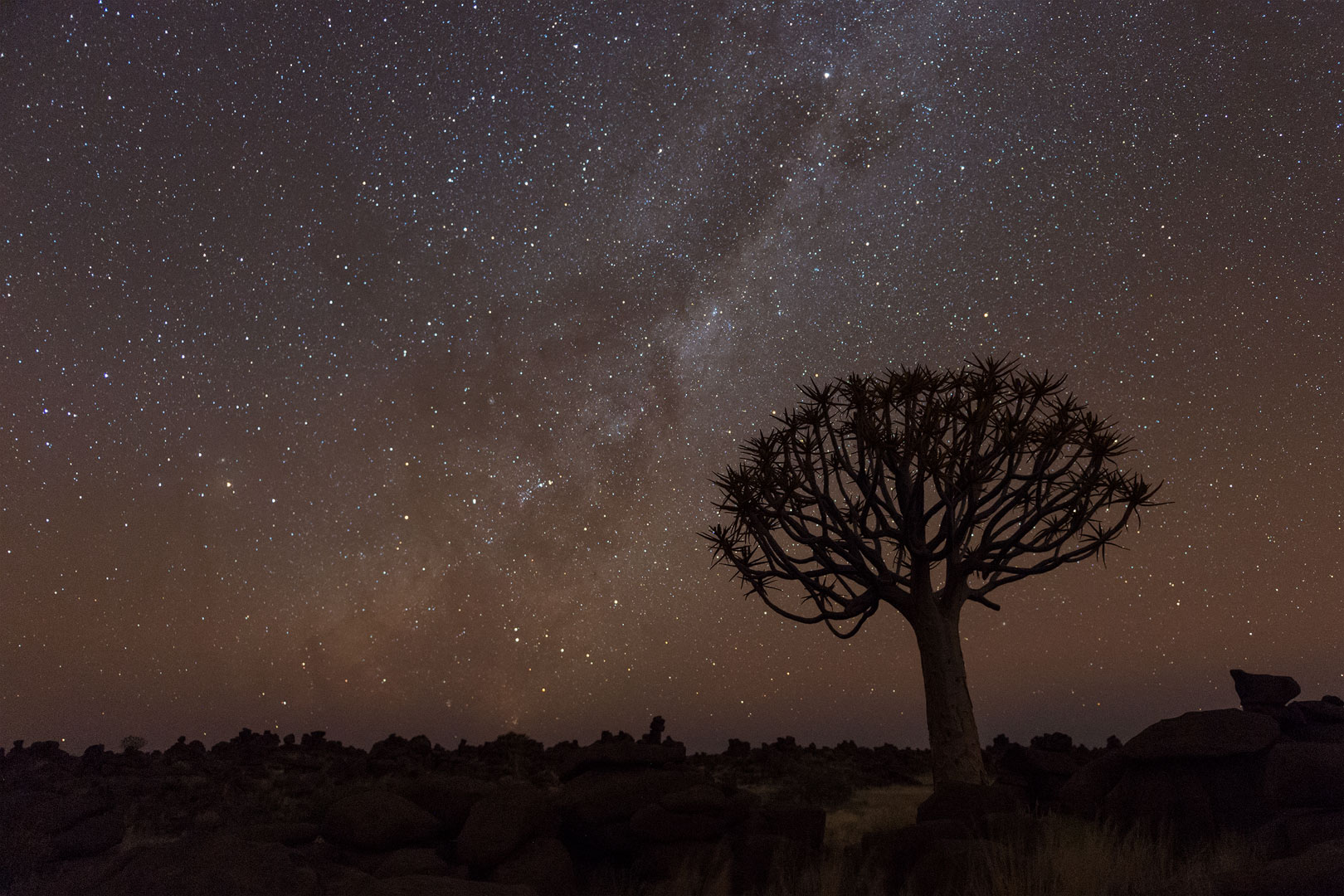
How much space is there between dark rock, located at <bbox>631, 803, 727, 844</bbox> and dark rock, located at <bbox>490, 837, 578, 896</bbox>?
96 centimetres

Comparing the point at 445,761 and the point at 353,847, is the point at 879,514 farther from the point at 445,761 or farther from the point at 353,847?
the point at 445,761

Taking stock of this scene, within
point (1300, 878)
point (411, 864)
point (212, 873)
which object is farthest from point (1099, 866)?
point (212, 873)

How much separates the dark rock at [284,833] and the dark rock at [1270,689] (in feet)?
42.9

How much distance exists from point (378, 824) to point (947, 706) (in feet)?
26.5

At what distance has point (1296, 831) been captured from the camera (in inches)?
368

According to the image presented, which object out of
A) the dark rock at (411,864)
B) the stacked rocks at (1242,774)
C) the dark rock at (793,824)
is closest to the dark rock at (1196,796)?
the stacked rocks at (1242,774)

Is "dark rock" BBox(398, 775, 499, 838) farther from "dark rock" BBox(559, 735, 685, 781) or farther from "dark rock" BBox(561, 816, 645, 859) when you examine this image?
"dark rock" BBox(559, 735, 685, 781)

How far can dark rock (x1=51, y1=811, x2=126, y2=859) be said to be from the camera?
1134 cm

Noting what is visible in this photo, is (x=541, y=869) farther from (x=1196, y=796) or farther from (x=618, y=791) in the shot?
(x=1196, y=796)

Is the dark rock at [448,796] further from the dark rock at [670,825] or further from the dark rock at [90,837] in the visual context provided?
the dark rock at [90,837]

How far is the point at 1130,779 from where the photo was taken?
11.5 metres

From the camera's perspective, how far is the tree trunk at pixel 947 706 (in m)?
12.9

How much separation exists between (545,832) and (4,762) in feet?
69.5

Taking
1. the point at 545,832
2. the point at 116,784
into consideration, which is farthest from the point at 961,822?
the point at 116,784
